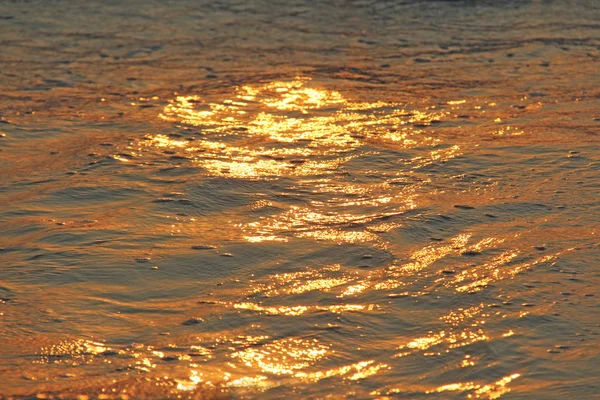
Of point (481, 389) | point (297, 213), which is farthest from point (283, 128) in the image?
point (481, 389)

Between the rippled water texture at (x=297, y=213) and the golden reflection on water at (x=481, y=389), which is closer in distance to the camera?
the golden reflection on water at (x=481, y=389)

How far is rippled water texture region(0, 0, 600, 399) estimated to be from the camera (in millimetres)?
2924

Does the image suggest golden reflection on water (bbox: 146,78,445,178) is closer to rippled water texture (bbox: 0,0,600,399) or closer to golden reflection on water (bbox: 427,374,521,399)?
rippled water texture (bbox: 0,0,600,399)

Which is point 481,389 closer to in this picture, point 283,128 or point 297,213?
point 297,213

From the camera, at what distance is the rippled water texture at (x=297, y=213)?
2924 mm

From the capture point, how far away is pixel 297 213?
160 inches

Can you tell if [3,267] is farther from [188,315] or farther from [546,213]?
[546,213]

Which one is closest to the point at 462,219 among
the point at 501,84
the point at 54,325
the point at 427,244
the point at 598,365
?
the point at 427,244

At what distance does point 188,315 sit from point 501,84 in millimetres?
3541

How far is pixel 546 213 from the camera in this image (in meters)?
4.07

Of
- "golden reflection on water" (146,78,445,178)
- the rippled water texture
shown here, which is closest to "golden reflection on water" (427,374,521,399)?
the rippled water texture

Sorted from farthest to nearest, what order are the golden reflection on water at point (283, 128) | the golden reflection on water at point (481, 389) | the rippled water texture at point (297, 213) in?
the golden reflection on water at point (283, 128) → the rippled water texture at point (297, 213) → the golden reflection on water at point (481, 389)

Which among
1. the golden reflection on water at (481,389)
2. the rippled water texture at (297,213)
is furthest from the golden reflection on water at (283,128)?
the golden reflection on water at (481,389)

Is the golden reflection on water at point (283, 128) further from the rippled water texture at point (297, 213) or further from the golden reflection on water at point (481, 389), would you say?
the golden reflection on water at point (481, 389)
